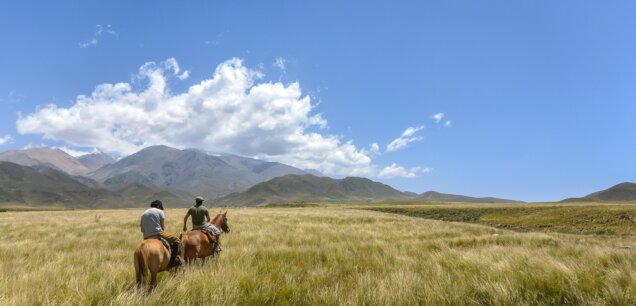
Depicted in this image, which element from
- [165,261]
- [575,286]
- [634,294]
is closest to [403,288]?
[575,286]

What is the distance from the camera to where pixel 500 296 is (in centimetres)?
549

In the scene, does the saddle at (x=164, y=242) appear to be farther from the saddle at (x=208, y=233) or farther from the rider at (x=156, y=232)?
the saddle at (x=208, y=233)

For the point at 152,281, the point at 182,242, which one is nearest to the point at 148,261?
the point at 152,281

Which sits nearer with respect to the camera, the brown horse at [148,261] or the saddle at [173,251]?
the brown horse at [148,261]

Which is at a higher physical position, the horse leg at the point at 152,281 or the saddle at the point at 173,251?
the saddle at the point at 173,251

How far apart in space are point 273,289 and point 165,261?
2653mm

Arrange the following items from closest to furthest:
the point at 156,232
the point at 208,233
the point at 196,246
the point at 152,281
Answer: the point at 152,281
the point at 156,232
the point at 196,246
the point at 208,233

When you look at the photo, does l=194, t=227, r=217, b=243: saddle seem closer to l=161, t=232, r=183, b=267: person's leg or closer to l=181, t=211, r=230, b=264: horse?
l=181, t=211, r=230, b=264: horse

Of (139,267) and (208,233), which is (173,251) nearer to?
(139,267)

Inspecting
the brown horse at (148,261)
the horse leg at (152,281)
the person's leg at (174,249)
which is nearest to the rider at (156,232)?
the person's leg at (174,249)

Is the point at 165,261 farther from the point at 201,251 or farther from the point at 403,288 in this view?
the point at 403,288

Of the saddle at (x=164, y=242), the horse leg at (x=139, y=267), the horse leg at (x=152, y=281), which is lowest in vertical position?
the horse leg at (x=152, y=281)

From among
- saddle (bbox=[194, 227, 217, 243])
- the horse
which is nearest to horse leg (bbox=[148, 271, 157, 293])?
the horse

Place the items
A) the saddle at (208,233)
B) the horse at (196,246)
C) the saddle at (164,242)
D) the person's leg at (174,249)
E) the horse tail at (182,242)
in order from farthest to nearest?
the saddle at (208,233)
the horse at (196,246)
the horse tail at (182,242)
the person's leg at (174,249)
the saddle at (164,242)
